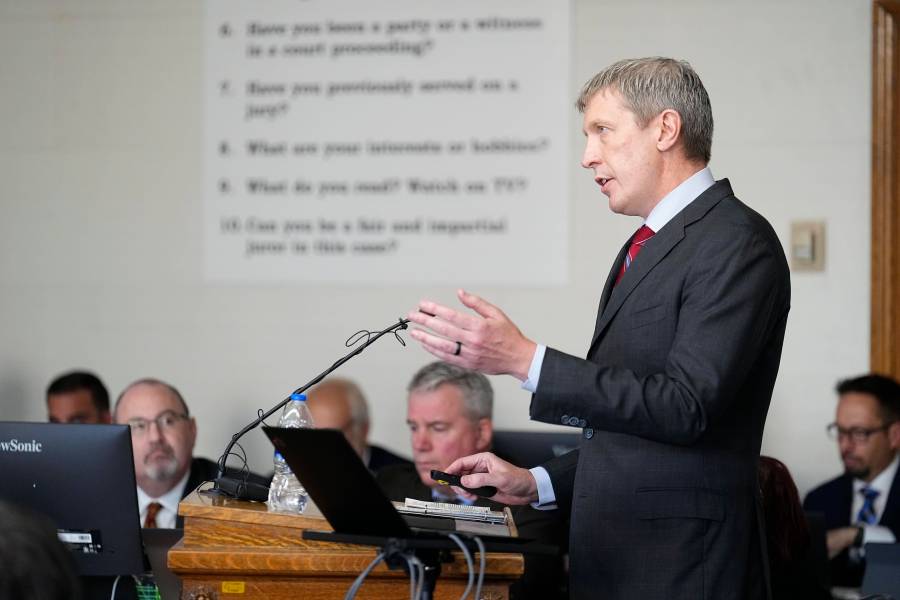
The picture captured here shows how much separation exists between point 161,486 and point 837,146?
2.99m

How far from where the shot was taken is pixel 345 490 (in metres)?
1.85

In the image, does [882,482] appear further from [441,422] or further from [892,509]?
[441,422]

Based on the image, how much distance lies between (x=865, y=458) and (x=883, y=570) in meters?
1.82

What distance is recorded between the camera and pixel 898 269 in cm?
479

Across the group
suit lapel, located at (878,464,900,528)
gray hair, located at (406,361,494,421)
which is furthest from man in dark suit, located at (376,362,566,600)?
suit lapel, located at (878,464,900,528)

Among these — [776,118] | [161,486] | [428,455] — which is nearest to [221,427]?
[161,486]

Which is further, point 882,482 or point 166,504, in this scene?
point 882,482

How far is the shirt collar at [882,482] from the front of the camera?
4.56m

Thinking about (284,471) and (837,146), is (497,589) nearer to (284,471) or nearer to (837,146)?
(284,471)

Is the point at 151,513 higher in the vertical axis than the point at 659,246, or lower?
lower

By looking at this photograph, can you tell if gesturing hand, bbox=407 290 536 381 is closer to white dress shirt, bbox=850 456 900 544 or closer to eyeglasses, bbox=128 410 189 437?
eyeglasses, bbox=128 410 189 437

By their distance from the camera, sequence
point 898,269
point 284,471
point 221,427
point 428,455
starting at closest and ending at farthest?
point 284,471 → point 428,455 → point 898,269 → point 221,427

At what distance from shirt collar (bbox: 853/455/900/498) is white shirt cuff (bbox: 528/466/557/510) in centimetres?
259

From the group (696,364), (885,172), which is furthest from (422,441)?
(885,172)
